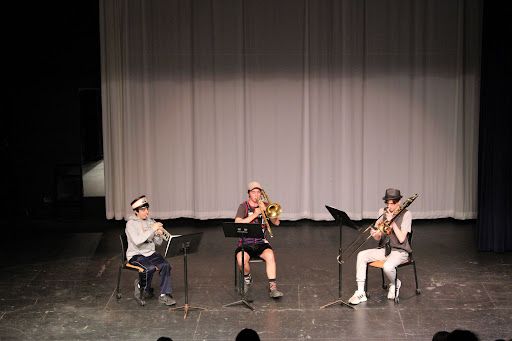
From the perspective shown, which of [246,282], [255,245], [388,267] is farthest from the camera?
[246,282]

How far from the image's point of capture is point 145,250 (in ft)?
23.6

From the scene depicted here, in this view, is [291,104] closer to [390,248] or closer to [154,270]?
[390,248]

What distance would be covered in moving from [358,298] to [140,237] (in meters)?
2.22

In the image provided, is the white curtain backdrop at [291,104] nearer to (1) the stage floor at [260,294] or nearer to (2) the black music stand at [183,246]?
(1) the stage floor at [260,294]

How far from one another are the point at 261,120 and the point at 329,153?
109 cm

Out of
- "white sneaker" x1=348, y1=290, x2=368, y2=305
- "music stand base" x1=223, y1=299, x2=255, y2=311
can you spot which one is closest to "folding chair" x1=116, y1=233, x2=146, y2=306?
"music stand base" x1=223, y1=299, x2=255, y2=311

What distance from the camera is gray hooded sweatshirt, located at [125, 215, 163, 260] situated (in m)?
7.04

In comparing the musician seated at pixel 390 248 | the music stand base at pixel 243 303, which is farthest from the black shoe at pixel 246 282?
the musician seated at pixel 390 248

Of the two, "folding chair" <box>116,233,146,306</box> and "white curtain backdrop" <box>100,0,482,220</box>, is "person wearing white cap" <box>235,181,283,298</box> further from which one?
"white curtain backdrop" <box>100,0,482,220</box>

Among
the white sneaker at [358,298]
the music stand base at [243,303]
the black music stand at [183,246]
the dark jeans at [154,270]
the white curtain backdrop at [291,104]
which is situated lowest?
the music stand base at [243,303]

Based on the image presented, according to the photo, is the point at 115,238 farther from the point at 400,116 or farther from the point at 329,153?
the point at 400,116

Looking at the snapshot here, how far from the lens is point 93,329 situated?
6.50 metres

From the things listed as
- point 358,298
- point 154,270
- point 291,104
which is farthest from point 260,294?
point 291,104

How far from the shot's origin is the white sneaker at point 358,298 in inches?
274
